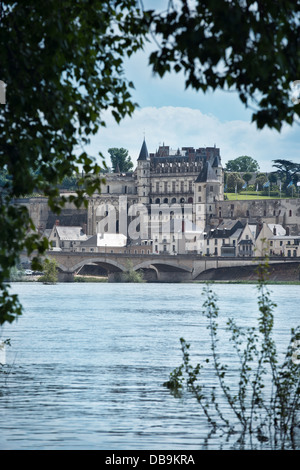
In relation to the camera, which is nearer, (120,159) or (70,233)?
(70,233)

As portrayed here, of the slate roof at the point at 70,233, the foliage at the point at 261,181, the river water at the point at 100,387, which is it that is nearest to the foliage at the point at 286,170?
the foliage at the point at 261,181

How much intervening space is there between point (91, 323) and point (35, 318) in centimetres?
288

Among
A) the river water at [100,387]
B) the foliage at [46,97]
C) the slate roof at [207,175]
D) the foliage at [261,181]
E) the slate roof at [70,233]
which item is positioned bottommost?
the river water at [100,387]

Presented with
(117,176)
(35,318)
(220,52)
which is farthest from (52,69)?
(117,176)

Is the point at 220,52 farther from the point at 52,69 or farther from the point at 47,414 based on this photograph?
the point at 47,414

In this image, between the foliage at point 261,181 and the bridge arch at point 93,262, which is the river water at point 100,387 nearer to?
the bridge arch at point 93,262

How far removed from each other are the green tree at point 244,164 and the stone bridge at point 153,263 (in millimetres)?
80701

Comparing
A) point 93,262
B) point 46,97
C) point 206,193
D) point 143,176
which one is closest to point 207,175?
point 206,193

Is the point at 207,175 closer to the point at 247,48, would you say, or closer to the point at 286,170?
the point at 286,170

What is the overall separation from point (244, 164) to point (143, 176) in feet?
141

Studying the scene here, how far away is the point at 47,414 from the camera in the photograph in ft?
35.0

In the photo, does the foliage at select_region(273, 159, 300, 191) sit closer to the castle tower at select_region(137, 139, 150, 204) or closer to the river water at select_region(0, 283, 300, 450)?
the castle tower at select_region(137, 139, 150, 204)

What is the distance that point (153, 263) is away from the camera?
282ft

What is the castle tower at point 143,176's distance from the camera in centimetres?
12851
